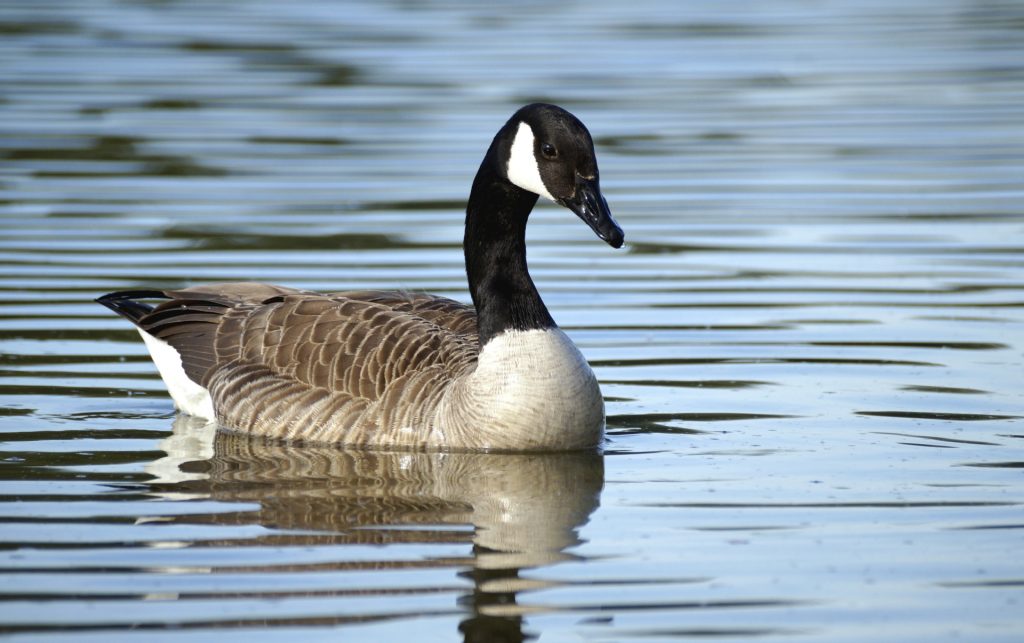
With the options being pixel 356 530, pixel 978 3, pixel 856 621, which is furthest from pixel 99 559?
pixel 978 3

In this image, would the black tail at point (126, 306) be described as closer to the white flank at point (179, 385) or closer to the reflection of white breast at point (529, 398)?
the white flank at point (179, 385)

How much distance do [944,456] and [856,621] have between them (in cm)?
297

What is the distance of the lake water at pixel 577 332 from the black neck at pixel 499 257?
2.75ft

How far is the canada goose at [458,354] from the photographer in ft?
34.4

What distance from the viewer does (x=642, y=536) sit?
28.6ft

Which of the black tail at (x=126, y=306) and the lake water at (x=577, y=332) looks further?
the black tail at (x=126, y=306)

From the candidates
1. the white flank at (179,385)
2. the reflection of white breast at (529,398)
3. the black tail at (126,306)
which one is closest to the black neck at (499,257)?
the reflection of white breast at (529,398)

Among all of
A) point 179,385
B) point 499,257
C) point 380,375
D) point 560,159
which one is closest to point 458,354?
point 380,375

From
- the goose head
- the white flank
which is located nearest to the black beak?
the goose head

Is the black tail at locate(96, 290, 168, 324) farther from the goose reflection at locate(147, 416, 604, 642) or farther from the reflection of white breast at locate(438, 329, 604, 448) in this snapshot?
the reflection of white breast at locate(438, 329, 604, 448)

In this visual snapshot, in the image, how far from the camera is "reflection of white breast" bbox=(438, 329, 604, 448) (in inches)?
416

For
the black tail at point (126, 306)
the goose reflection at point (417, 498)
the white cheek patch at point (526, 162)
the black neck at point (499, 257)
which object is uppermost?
the white cheek patch at point (526, 162)

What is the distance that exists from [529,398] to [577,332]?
3138 mm

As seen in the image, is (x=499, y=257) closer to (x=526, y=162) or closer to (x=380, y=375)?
(x=526, y=162)
